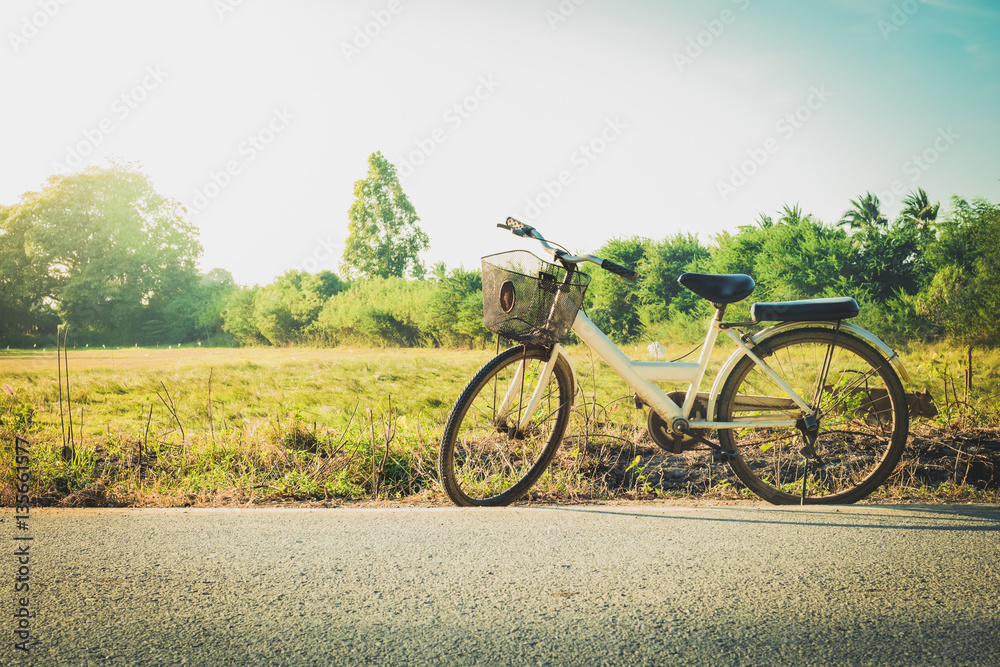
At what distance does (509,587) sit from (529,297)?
146 centimetres

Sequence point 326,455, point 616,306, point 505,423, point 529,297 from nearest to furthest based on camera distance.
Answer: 1. point 529,297
2. point 505,423
3. point 326,455
4. point 616,306

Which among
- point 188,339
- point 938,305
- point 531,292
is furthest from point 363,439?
point 188,339

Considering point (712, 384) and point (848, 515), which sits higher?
point (712, 384)

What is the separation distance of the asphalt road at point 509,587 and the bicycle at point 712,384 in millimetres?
352

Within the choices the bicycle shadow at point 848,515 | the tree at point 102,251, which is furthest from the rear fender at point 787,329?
the tree at point 102,251

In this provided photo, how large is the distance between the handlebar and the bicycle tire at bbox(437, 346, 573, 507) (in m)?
0.55

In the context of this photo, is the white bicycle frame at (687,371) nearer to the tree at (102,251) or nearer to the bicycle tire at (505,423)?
the bicycle tire at (505,423)

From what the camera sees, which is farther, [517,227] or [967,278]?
[967,278]

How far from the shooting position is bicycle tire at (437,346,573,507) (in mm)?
3283

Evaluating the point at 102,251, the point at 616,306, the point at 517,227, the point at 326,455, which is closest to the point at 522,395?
the point at 517,227

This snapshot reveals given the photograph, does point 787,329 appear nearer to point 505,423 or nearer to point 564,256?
point 564,256

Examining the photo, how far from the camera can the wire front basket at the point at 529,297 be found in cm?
316

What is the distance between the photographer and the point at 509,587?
223cm

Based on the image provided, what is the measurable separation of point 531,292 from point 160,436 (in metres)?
3.18
